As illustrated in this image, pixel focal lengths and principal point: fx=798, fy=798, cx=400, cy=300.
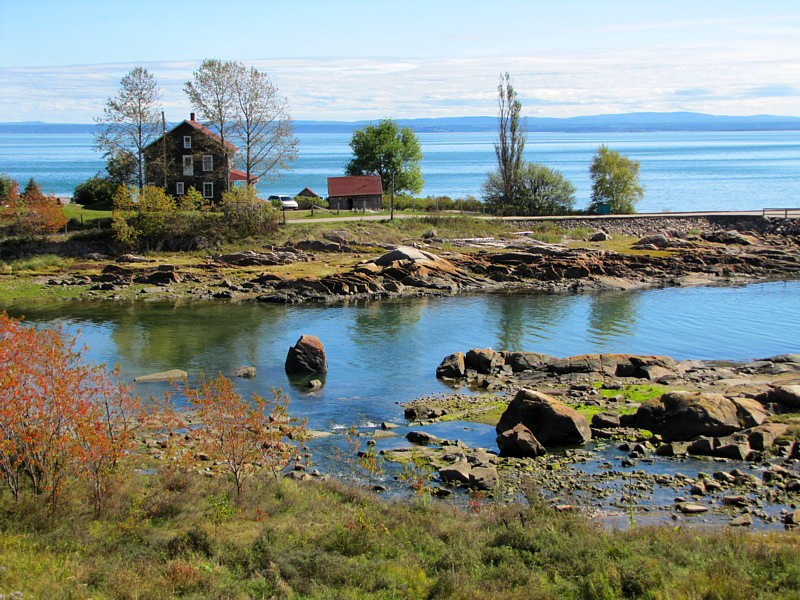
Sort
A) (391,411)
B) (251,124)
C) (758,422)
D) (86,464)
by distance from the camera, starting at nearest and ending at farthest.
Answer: (86,464), (758,422), (391,411), (251,124)

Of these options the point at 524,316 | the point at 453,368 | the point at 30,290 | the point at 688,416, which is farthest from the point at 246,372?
the point at 30,290

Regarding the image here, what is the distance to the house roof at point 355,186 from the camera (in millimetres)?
83125

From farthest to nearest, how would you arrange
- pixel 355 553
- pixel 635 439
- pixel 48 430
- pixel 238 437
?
pixel 635 439
pixel 238 437
pixel 48 430
pixel 355 553

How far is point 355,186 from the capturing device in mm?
84000

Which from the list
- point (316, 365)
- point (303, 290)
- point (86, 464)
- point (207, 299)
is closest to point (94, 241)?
point (207, 299)

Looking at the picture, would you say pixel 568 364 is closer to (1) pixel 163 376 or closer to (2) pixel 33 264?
(1) pixel 163 376

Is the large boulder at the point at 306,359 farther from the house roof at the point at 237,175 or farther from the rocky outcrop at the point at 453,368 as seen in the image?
the house roof at the point at 237,175

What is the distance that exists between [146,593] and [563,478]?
38.6 feet

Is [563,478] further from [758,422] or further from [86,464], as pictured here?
[86,464]

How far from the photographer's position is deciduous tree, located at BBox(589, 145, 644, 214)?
8619cm

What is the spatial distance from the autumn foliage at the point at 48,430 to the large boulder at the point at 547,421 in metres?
12.2

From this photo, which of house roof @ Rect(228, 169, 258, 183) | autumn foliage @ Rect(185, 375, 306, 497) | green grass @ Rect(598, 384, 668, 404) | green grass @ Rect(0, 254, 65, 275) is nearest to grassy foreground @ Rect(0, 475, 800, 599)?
autumn foliage @ Rect(185, 375, 306, 497)

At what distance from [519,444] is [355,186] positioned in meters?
63.5

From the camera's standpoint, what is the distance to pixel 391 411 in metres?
28.2
